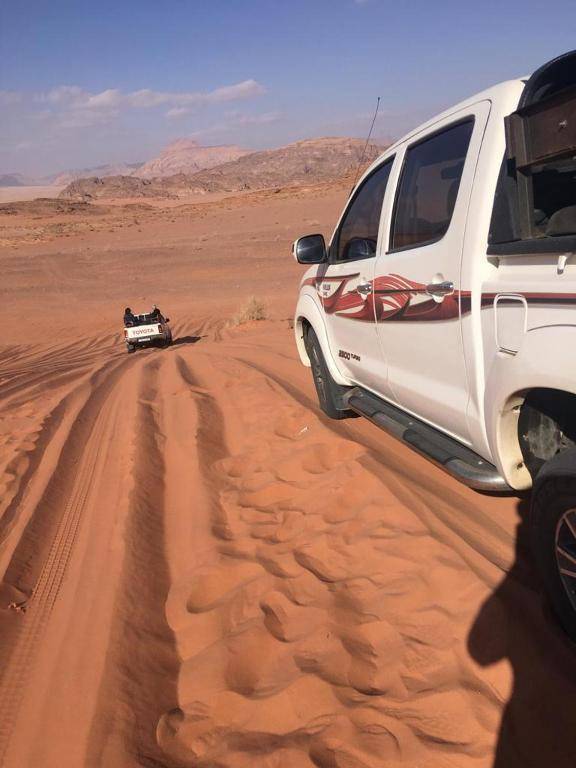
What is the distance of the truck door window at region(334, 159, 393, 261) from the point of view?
161 inches

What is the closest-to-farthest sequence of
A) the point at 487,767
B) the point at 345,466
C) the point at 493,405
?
the point at 487,767 → the point at 493,405 → the point at 345,466

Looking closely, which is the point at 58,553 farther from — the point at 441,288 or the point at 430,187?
the point at 430,187

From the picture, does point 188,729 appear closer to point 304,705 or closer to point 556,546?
point 304,705

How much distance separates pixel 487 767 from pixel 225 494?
2.75m

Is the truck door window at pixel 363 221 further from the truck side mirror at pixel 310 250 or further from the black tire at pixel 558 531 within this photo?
the black tire at pixel 558 531

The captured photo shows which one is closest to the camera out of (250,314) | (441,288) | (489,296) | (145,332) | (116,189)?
(489,296)

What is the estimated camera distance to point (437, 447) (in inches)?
133

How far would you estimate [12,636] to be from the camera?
3244mm

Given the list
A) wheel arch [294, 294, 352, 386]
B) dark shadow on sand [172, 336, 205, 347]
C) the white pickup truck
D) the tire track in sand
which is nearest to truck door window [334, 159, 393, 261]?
the white pickup truck

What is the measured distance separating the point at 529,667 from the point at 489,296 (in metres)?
1.51

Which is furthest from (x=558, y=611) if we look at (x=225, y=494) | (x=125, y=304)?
(x=125, y=304)

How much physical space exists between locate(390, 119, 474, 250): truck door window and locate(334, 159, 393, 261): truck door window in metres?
0.28

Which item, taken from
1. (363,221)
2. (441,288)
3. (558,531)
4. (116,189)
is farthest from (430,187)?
(116,189)

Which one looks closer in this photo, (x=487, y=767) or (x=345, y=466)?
(x=487, y=767)
